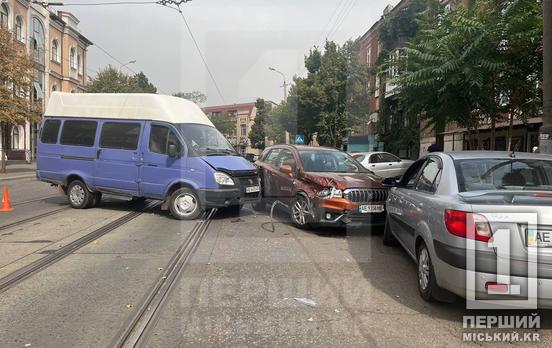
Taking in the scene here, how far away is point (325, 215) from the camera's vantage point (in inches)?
334

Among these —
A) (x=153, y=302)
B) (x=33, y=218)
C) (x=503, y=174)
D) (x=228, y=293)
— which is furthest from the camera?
(x=33, y=218)

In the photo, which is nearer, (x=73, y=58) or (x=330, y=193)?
(x=330, y=193)

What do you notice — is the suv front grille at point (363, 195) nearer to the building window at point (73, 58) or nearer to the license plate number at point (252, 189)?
the license plate number at point (252, 189)

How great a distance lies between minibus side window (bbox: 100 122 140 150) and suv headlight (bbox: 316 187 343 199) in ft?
14.5

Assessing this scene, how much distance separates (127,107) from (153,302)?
6.75 metres

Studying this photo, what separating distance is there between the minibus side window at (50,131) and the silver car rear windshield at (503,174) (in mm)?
9702

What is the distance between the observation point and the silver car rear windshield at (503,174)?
4918 millimetres

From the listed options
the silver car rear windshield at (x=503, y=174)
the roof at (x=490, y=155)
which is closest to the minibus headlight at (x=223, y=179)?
the roof at (x=490, y=155)

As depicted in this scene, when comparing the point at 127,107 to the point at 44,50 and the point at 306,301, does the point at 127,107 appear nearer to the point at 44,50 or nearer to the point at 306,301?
the point at 306,301

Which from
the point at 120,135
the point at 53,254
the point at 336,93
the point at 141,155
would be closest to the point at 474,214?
the point at 53,254

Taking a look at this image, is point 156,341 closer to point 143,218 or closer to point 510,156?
point 510,156

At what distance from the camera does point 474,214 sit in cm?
422

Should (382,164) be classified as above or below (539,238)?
above

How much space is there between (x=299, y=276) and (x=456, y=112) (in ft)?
21.5
